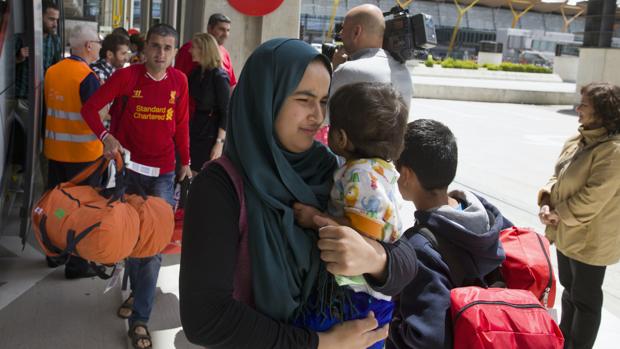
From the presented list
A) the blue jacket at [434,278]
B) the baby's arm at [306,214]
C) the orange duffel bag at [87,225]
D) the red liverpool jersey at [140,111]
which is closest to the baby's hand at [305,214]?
the baby's arm at [306,214]

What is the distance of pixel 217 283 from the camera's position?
1319 millimetres

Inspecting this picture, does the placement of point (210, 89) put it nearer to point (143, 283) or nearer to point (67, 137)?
point (67, 137)

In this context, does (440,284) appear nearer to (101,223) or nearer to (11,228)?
(101,223)

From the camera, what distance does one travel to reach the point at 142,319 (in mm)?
3469

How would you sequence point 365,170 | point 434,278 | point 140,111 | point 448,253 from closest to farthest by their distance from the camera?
point 365,170 → point 434,278 → point 448,253 → point 140,111

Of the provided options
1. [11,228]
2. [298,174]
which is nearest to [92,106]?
[11,228]

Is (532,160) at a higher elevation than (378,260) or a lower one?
lower

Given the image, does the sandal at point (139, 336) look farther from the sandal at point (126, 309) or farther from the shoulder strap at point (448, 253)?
the shoulder strap at point (448, 253)

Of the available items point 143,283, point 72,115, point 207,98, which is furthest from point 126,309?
point 207,98

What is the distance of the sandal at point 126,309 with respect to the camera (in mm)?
3838

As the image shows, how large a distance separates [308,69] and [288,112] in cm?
12

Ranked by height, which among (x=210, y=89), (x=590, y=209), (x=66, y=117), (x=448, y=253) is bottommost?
(x=590, y=209)

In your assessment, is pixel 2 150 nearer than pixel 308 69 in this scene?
No

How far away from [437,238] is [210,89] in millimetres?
3335
